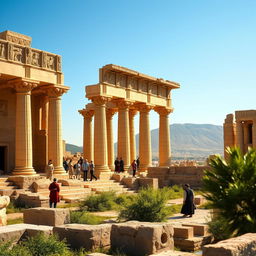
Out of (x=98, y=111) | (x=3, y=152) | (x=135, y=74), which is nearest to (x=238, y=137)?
(x=135, y=74)

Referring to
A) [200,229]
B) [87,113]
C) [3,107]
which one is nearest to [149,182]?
[3,107]

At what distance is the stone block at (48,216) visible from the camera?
12.0 metres

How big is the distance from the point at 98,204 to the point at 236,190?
11.4m

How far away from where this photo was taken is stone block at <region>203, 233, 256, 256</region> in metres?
6.60

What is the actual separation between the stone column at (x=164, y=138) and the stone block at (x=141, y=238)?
90.9 feet

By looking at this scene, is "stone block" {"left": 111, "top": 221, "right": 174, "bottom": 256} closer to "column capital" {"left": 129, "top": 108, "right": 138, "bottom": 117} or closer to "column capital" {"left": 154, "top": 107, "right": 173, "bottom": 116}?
"column capital" {"left": 154, "top": 107, "right": 173, "bottom": 116}

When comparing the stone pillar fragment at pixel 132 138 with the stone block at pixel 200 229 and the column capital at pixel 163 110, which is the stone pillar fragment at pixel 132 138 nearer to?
the column capital at pixel 163 110

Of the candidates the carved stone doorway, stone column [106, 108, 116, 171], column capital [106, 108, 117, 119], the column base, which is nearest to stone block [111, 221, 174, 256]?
the column base

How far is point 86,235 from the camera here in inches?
398

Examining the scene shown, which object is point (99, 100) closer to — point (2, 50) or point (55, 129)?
point (55, 129)

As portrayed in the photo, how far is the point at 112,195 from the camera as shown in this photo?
20.4 m

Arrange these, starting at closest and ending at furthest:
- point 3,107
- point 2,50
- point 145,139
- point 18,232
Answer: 1. point 18,232
2. point 2,50
3. point 3,107
4. point 145,139

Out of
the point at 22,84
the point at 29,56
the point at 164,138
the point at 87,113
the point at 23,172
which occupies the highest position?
the point at 29,56

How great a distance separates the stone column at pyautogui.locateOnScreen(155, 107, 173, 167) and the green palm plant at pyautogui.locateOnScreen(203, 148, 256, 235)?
28.8 m
